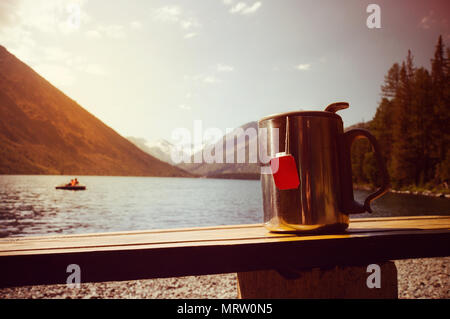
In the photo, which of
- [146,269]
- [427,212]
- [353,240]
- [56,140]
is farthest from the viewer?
[56,140]

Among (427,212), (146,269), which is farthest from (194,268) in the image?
(427,212)

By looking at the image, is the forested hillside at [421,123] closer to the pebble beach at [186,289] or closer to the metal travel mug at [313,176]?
the pebble beach at [186,289]

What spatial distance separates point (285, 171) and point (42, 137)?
Answer: 20247cm

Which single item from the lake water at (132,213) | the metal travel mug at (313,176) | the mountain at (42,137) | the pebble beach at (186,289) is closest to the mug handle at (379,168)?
the metal travel mug at (313,176)

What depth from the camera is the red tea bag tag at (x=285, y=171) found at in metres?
1.27

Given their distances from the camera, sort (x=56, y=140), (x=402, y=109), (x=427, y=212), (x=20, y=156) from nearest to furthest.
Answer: (x=427, y=212) → (x=402, y=109) → (x=20, y=156) → (x=56, y=140)

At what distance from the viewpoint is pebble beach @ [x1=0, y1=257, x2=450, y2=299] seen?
7.07m

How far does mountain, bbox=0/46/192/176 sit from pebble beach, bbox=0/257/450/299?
177088 millimetres

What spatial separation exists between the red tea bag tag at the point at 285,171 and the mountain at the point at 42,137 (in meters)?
185

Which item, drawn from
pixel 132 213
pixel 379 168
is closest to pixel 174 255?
pixel 379 168

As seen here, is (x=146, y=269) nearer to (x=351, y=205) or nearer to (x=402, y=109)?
(x=351, y=205)

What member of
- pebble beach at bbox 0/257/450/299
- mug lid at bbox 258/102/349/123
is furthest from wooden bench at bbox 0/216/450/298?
pebble beach at bbox 0/257/450/299
